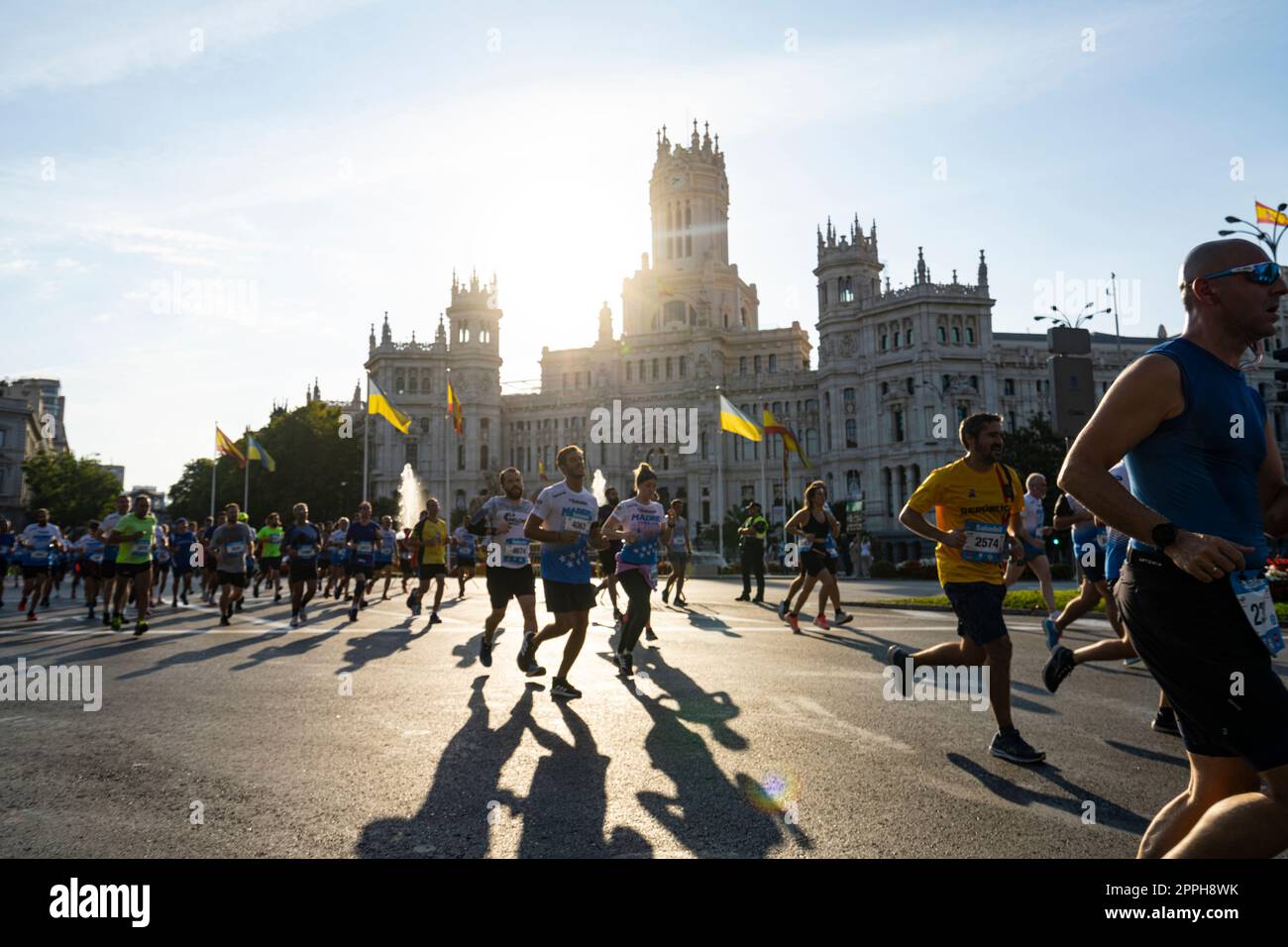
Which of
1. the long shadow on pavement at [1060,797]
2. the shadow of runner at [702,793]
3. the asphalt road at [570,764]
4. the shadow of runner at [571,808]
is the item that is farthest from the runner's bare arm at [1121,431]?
the shadow of runner at [571,808]

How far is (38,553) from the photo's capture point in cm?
1762

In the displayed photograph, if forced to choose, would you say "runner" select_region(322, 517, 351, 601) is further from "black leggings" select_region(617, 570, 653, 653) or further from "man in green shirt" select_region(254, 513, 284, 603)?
"black leggings" select_region(617, 570, 653, 653)

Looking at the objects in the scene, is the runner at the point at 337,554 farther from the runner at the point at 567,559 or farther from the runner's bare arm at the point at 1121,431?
the runner's bare arm at the point at 1121,431

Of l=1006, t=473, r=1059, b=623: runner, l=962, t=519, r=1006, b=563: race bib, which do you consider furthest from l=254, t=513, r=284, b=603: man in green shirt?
l=962, t=519, r=1006, b=563: race bib

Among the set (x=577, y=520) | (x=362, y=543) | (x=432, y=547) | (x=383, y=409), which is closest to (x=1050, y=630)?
(x=577, y=520)

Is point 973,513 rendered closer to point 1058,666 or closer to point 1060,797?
point 1058,666

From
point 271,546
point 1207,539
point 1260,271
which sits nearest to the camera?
point 1207,539

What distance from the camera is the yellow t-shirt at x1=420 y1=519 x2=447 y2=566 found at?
1616 cm

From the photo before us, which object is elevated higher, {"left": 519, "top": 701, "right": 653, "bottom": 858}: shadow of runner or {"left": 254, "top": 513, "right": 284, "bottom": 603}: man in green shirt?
{"left": 254, "top": 513, "right": 284, "bottom": 603}: man in green shirt

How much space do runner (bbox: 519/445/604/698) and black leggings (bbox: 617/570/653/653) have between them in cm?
107

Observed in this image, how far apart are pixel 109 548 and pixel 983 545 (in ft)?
48.1
